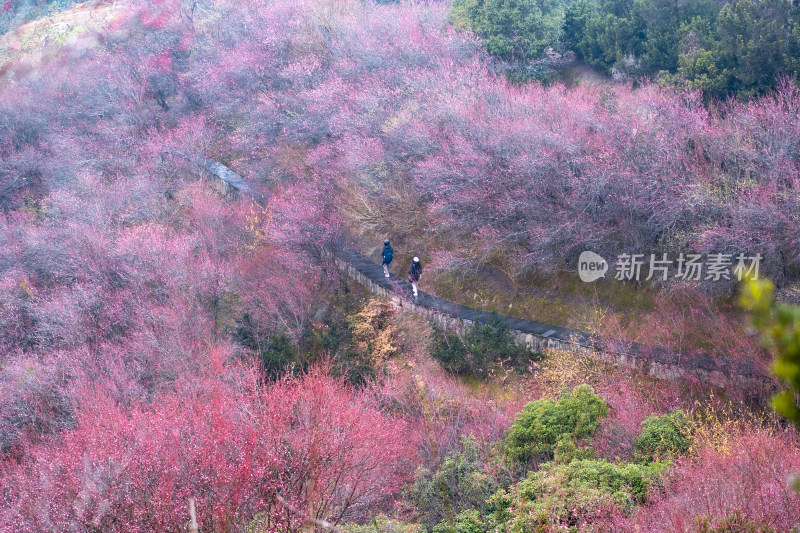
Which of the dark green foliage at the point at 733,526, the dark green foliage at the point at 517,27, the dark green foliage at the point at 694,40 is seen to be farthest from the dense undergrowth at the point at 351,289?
the dark green foliage at the point at 694,40

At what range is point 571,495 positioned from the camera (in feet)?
34.6

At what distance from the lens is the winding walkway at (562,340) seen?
15.0m

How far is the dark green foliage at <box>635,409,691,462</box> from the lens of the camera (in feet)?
39.8

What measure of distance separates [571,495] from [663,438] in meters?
2.75

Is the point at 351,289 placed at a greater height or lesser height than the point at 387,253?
lesser

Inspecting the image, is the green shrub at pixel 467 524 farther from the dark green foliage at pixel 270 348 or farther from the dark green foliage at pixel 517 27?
the dark green foliage at pixel 517 27

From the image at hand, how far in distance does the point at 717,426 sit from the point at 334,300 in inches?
544

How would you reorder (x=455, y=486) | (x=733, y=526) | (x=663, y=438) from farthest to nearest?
(x=455, y=486)
(x=663, y=438)
(x=733, y=526)

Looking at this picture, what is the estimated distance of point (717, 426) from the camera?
12.3 metres

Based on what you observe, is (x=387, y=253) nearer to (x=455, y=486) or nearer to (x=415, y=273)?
(x=415, y=273)

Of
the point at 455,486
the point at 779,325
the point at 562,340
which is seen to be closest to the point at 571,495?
the point at 455,486

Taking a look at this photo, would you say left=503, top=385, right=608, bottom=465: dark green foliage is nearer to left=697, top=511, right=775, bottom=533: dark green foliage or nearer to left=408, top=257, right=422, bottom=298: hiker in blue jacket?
left=697, top=511, right=775, bottom=533: dark green foliage

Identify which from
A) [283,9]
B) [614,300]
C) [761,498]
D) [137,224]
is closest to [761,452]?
[761,498]

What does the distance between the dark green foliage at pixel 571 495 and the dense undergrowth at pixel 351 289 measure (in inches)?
2.3
